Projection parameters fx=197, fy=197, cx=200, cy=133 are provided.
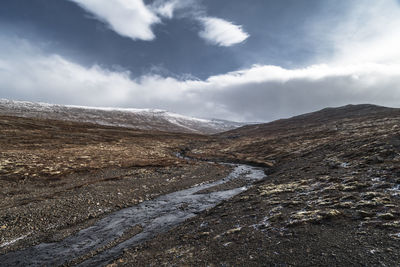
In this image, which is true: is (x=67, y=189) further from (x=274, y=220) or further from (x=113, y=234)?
(x=274, y=220)

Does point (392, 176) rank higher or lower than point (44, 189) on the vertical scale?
higher

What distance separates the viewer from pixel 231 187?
102 feet

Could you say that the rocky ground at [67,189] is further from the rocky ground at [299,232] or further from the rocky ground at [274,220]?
the rocky ground at [299,232]

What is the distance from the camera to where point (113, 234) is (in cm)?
1683

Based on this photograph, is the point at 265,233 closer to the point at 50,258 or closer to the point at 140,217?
the point at 140,217

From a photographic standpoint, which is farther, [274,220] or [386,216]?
[274,220]

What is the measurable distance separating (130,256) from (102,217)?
9347 mm

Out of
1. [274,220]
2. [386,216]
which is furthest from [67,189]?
[386,216]

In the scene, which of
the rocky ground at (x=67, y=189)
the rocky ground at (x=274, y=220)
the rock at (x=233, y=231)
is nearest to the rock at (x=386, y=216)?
the rocky ground at (x=274, y=220)

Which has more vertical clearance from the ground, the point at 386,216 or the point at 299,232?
the point at 386,216

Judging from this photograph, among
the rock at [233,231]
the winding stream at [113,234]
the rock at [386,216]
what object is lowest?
the winding stream at [113,234]

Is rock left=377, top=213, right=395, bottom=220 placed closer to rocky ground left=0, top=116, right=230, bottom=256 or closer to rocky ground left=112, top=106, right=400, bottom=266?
rocky ground left=112, top=106, right=400, bottom=266

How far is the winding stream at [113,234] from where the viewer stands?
13516mm

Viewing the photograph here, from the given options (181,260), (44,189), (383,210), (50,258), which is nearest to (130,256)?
(181,260)
